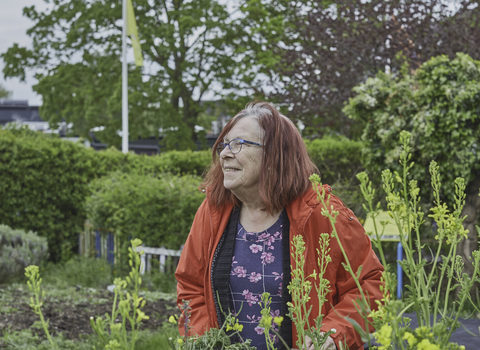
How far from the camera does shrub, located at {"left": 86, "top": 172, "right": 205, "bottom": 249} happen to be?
7.34m

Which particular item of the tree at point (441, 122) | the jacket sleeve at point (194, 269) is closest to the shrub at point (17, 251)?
the tree at point (441, 122)

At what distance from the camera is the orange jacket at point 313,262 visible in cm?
203

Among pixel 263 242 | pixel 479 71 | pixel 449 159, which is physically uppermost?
pixel 479 71

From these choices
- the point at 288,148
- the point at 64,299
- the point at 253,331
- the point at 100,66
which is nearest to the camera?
the point at 253,331

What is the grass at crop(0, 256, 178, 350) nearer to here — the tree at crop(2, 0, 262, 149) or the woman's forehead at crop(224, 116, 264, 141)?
the woman's forehead at crop(224, 116, 264, 141)

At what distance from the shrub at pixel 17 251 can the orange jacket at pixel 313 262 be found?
18.2ft

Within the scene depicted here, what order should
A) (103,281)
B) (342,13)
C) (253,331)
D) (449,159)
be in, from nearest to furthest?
(253,331), (449,159), (103,281), (342,13)

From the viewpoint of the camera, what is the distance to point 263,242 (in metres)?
2.38

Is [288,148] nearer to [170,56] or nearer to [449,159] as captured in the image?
[449,159]

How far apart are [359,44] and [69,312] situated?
7558mm

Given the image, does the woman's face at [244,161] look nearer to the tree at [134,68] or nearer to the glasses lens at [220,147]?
the glasses lens at [220,147]

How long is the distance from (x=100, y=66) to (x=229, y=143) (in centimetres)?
1864

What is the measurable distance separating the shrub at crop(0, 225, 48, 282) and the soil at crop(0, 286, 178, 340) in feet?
2.21

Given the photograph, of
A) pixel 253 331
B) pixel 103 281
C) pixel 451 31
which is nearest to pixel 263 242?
pixel 253 331
